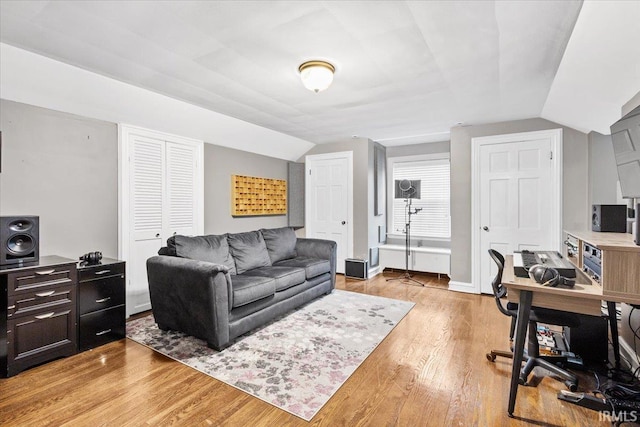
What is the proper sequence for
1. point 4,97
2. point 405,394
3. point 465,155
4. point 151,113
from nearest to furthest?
1. point 405,394
2. point 4,97
3. point 151,113
4. point 465,155

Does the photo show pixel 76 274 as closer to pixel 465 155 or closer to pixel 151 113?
pixel 151 113

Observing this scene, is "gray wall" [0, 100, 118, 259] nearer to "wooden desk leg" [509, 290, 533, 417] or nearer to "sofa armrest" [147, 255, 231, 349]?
"sofa armrest" [147, 255, 231, 349]

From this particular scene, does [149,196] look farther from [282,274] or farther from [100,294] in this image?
[282,274]

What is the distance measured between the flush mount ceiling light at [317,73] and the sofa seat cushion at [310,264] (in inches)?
83.1

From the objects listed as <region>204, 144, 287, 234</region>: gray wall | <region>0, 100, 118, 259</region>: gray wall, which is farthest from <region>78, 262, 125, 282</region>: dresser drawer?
<region>204, 144, 287, 234</region>: gray wall

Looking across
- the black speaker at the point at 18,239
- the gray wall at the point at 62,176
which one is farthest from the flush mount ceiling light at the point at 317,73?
the black speaker at the point at 18,239

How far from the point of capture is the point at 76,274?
2516 mm

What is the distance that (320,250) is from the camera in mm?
4246

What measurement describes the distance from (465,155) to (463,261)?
5.10 feet

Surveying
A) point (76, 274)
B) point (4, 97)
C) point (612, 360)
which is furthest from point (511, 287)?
point (4, 97)

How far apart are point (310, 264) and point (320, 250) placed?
1.61 feet

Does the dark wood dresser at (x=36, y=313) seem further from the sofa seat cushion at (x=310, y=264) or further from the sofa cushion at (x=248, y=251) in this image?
the sofa seat cushion at (x=310, y=264)

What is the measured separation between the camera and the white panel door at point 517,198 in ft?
12.6

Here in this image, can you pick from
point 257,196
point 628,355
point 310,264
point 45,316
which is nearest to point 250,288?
point 310,264
